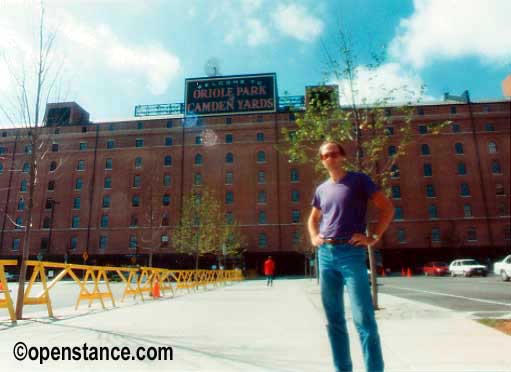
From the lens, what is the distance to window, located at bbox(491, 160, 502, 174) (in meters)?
43.0

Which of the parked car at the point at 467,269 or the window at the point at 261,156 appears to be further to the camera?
the window at the point at 261,156

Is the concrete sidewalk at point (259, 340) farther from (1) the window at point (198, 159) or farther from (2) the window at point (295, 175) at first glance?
(1) the window at point (198, 159)

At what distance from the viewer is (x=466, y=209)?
42.3 metres

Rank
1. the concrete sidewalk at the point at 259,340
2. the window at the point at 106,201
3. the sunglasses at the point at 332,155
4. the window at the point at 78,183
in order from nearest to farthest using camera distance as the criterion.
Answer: the sunglasses at the point at 332,155
the concrete sidewalk at the point at 259,340
the window at the point at 106,201
the window at the point at 78,183

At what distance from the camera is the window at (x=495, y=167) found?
43.0 m

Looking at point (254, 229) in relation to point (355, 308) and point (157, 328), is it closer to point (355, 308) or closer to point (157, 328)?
point (157, 328)

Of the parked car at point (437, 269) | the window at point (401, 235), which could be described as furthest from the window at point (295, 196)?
the parked car at point (437, 269)

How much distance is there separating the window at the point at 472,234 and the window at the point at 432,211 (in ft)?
13.0

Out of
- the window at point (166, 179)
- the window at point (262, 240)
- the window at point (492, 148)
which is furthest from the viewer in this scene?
the window at point (166, 179)

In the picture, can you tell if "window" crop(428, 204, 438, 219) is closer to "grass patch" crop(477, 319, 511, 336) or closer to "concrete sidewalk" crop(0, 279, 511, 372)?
"concrete sidewalk" crop(0, 279, 511, 372)

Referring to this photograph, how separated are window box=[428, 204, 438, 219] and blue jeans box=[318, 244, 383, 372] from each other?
44.6m

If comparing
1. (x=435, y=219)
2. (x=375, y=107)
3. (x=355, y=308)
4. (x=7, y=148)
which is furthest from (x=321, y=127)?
(x=7, y=148)

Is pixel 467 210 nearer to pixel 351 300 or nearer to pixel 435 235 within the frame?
pixel 435 235

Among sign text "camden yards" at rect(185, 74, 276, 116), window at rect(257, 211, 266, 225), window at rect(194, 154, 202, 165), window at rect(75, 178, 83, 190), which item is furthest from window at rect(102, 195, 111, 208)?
window at rect(257, 211, 266, 225)
